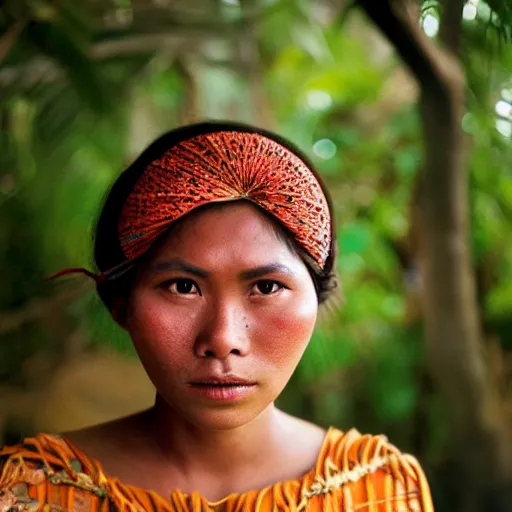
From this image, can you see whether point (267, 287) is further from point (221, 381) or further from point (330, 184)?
point (330, 184)

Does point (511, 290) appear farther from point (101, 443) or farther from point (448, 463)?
point (101, 443)

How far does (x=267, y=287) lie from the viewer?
0.89 meters

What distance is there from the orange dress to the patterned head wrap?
0.25 m

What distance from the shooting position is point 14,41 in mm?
1382

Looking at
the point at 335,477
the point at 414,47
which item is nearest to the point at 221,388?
the point at 335,477

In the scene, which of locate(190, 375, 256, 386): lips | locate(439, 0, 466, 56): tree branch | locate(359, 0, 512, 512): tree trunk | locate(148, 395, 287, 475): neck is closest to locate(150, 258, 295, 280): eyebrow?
locate(190, 375, 256, 386): lips

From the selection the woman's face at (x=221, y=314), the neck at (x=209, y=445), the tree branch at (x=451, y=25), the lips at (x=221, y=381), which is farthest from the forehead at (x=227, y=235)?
the tree branch at (x=451, y=25)

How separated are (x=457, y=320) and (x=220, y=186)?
3.93 feet

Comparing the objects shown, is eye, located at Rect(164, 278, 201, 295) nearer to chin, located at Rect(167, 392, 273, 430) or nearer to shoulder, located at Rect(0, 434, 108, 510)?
chin, located at Rect(167, 392, 273, 430)

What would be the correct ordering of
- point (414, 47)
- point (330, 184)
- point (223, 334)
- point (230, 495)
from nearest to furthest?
1. point (223, 334)
2. point (230, 495)
3. point (414, 47)
4. point (330, 184)

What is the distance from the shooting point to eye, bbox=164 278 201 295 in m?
0.88

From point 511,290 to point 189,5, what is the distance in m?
1.28

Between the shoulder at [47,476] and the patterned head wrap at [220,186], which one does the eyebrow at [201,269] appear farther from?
the shoulder at [47,476]

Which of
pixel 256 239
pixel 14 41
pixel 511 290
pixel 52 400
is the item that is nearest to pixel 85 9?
pixel 14 41
